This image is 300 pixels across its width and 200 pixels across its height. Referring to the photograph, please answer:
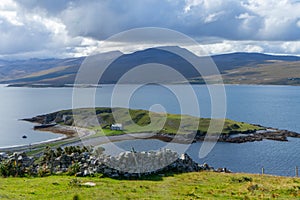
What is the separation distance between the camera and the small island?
115875 millimetres

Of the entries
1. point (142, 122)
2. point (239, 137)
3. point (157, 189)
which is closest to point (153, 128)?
point (142, 122)

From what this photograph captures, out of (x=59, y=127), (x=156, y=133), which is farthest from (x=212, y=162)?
(x=59, y=127)

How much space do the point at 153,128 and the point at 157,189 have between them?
358 feet

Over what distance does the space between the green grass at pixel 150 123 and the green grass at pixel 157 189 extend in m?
94.0

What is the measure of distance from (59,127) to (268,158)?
271 ft

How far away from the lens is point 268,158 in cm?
8725

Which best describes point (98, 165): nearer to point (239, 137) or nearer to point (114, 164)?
point (114, 164)

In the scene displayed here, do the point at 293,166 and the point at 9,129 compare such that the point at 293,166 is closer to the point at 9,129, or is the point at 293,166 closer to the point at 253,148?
the point at 253,148

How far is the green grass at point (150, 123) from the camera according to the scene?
412ft

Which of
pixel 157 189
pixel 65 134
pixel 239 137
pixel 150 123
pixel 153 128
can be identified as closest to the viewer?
pixel 157 189

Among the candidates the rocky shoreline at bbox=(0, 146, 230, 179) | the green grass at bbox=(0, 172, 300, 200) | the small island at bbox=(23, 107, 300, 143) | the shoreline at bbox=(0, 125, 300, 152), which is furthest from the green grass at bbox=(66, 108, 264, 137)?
the green grass at bbox=(0, 172, 300, 200)

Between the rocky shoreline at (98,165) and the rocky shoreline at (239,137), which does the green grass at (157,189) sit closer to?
the rocky shoreline at (98,165)

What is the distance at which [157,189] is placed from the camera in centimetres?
2122

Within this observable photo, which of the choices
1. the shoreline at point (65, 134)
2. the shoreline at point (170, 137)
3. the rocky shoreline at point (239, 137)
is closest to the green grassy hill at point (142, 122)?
the rocky shoreline at point (239, 137)
